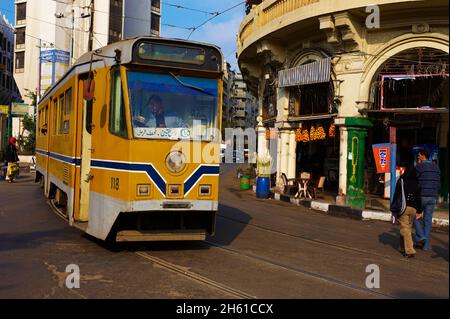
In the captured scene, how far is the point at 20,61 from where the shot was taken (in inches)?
2628

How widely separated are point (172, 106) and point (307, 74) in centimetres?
1003

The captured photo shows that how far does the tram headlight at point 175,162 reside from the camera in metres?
7.51

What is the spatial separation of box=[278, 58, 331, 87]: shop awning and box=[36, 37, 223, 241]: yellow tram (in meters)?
8.57

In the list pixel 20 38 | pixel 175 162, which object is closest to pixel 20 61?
pixel 20 38

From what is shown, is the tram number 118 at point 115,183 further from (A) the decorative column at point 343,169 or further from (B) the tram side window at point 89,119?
(A) the decorative column at point 343,169

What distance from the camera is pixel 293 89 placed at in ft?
60.9

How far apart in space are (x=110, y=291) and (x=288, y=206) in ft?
37.1

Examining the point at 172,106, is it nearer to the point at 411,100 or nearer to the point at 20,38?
the point at 411,100

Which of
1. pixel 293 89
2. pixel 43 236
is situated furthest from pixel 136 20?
pixel 43 236

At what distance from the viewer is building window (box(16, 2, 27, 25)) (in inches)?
2611

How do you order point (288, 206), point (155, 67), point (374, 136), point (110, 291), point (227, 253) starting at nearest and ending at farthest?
point (110, 291)
point (155, 67)
point (227, 253)
point (288, 206)
point (374, 136)

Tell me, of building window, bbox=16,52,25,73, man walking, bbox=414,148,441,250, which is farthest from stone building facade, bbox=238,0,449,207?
building window, bbox=16,52,25,73

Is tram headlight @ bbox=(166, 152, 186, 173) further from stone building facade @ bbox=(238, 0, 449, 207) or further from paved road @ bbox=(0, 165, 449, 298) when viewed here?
stone building facade @ bbox=(238, 0, 449, 207)

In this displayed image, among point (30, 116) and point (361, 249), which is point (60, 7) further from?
Answer: point (361, 249)
